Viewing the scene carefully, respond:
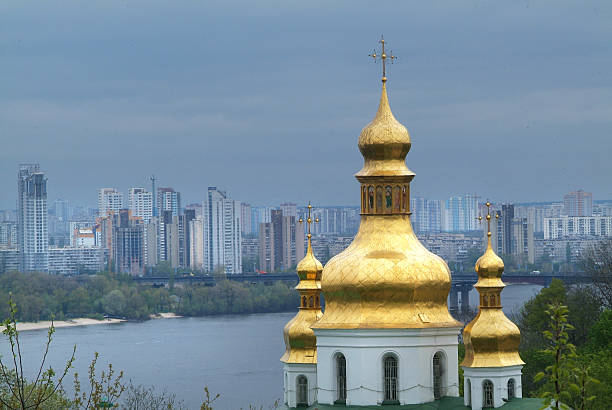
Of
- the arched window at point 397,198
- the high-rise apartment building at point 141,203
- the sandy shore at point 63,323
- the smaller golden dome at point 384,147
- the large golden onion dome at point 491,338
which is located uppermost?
the high-rise apartment building at point 141,203

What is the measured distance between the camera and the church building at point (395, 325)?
1130 cm

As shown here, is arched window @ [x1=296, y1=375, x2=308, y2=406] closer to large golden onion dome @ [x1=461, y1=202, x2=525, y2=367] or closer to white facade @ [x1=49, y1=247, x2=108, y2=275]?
large golden onion dome @ [x1=461, y1=202, x2=525, y2=367]

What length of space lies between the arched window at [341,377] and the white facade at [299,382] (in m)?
0.70

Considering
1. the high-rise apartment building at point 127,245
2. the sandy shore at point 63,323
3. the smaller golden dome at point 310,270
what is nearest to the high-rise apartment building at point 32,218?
the high-rise apartment building at point 127,245

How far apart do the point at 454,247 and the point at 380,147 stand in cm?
7568

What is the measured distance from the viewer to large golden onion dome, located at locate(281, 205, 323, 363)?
12.7m

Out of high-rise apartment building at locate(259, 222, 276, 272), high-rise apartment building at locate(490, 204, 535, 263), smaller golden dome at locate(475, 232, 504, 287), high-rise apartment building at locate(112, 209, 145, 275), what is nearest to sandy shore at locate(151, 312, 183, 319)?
high-rise apartment building at locate(490, 204, 535, 263)

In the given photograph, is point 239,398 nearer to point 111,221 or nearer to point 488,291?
point 488,291

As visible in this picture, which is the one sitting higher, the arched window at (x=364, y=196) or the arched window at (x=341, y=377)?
the arched window at (x=364, y=196)

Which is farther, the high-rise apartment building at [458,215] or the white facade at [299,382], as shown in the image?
the high-rise apartment building at [458,215]

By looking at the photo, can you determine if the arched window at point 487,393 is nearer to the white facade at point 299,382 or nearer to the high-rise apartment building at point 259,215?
the white facade at point 299,382

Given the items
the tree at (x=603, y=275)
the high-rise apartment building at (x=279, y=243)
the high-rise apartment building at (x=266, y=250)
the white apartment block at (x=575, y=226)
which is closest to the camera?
the tree at (x=603, y=275)

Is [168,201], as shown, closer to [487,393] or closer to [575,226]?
[575,226]

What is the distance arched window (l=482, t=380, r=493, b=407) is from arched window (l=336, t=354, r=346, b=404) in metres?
1.15
